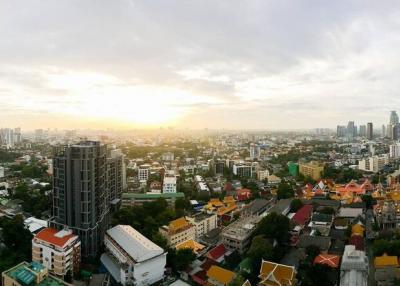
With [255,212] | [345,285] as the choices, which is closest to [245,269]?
[345,285]

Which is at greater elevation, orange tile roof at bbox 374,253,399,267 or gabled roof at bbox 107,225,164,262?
gabled roof at bbox 107,225,164,262

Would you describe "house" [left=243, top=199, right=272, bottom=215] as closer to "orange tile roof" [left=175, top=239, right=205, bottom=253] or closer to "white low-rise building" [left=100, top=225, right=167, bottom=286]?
"orange tile roof" [left=175, top=239, right=205, bottom=253]

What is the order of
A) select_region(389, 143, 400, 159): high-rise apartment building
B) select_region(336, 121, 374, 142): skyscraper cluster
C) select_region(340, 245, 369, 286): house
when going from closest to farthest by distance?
select_region(340, 245, 369, 286): house → select_region(389, 143, 400, 159): high-rise apartment building → select_region(336, 121, 374, 142): skyscraper cluster

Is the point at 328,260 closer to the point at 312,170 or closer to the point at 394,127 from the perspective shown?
the point at 312,170

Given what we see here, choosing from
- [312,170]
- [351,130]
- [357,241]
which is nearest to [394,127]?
[351,130]

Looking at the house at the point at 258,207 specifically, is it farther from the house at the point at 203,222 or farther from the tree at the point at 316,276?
the tree at the point at 316,276

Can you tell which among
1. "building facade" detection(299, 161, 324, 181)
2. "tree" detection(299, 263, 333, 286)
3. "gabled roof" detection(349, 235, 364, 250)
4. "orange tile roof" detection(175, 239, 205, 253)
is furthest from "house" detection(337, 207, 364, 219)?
"building facade" detection(299, 161, 324, 181)

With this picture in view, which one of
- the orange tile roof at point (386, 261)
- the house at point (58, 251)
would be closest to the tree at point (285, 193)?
the orange tile roof at point (386, 261)

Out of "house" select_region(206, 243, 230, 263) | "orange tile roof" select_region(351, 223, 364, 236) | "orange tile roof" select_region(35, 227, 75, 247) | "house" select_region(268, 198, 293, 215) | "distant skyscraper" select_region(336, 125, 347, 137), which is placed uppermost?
"distant skyscraper" select_region(336, 125, 347, 137)
